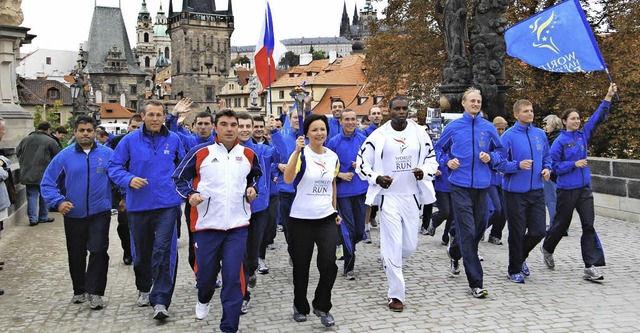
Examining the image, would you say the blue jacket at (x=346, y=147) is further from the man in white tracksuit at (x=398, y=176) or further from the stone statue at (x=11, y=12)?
the stone statue at (x=11, y=12)

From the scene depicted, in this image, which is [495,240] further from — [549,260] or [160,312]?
[160,312]

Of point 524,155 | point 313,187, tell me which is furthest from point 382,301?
point 524,155

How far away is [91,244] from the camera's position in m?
6.54

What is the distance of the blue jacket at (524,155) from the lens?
725 cm

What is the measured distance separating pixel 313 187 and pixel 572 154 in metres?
3.42

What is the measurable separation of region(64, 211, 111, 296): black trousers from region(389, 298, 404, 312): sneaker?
2862 millimetres

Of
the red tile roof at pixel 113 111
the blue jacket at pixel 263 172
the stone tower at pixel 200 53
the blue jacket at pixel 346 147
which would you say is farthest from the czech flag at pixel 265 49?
the stone tower at pixel 200 53

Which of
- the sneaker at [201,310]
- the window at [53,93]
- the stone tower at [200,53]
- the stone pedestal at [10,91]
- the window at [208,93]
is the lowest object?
the sneaker at [201,310]

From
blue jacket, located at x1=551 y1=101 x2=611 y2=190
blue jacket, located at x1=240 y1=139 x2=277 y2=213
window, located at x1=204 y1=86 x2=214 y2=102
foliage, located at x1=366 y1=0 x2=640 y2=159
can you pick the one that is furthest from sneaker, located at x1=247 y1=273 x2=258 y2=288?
window, located at x1=204 y1=86 x2=214 y2=102

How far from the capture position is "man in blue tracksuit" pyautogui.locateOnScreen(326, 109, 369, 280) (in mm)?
7691

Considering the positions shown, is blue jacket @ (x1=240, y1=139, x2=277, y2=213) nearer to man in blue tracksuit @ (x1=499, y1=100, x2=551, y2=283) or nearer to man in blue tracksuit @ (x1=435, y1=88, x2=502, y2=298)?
man in blue tracksuit @ (x1=435, y1=88, x2=502, y2=298)

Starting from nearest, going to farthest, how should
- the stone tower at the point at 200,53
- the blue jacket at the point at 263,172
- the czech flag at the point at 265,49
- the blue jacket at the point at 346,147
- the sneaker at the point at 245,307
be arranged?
the sneaker at the point at 245,307, the blue jacket at the point at 263,172, the blue jacket at the point at 346,147, the czech flag at the point at 265,49, the stone tower at the point at 200,53

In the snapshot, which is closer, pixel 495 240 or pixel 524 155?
pixel 524 155

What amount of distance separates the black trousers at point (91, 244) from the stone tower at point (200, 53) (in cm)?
11396
